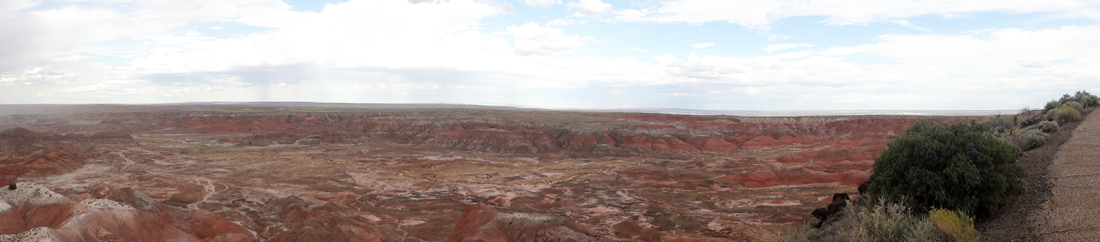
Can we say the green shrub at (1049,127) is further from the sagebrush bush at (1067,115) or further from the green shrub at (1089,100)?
the green shrub at (1089,100)

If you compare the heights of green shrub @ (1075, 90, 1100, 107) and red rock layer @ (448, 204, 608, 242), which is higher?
green shrub @ (1075, 90, 1100, 107)

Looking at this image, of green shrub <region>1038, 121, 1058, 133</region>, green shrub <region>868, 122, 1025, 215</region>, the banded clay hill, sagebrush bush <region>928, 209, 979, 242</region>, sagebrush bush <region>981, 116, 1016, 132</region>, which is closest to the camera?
sagebrush bush <region>928, 209, 979, 242</region>

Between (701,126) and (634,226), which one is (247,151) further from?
(701,126)

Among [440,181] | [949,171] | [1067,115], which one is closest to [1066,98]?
[1067,115]

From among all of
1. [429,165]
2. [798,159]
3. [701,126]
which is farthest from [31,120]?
[798,159]

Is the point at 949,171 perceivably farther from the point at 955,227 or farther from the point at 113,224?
the point at 113,224

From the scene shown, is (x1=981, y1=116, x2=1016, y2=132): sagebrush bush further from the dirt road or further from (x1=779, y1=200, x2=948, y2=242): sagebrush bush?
(x1=779, y1=200, x2=948, y2=242): sagebrush bush

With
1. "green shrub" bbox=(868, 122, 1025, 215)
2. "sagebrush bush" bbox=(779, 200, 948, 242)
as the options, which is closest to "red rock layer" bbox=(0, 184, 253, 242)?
"sagebrush bush" bbox=(779, 200, 948, 242)
